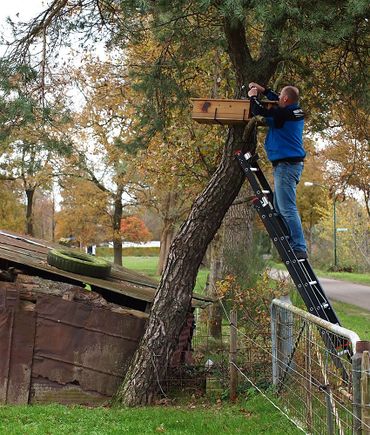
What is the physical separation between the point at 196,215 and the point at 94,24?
3461 millimetres

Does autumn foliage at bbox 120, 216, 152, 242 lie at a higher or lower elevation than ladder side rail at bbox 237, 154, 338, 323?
higher

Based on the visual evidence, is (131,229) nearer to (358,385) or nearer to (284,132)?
(284,132)

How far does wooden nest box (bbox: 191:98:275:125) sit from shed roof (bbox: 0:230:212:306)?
115 inches

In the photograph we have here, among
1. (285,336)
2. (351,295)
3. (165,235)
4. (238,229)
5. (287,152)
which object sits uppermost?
(287,152)

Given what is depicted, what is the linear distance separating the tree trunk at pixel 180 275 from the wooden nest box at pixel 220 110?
54cm

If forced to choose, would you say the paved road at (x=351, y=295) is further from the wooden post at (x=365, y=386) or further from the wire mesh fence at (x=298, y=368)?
the wooden post at (x=365, y=386)

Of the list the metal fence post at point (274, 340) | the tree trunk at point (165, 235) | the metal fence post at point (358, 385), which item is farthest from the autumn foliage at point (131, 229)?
the metal fence post at point (358, 385)

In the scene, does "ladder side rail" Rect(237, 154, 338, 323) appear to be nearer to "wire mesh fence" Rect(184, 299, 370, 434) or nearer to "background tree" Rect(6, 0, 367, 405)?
"wire mesh fence" Rect(184, 299, 370, 434)

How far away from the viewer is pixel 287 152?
717 cm

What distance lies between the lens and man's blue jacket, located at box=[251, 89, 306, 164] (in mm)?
7184

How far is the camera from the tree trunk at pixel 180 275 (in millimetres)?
8289

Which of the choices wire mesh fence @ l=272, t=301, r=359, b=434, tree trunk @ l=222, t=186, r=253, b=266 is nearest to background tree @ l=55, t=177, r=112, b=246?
tree trunk @ l=222, t=186, r=253, b=266

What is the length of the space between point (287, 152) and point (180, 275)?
248 centimetres

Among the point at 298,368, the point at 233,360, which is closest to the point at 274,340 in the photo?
the point at 233,360
